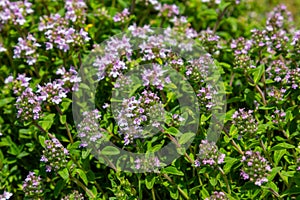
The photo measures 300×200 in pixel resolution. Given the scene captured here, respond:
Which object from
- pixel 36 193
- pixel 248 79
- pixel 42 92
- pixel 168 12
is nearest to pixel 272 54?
pixel 248 79

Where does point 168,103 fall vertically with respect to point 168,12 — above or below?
below

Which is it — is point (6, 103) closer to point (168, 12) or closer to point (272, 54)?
point (168, 12)

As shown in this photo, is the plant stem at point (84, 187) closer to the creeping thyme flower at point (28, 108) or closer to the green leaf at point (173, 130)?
the creeping thyme flower at point (28, 108)

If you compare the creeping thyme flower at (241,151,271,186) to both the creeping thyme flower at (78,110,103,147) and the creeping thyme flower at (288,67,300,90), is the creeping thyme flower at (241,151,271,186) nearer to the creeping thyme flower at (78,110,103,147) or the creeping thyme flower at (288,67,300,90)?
the creeping thyme flower at (288,67,300,90)

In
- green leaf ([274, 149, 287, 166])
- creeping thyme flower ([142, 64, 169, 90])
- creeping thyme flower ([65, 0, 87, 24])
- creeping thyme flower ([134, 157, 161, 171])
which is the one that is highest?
creeping thyme flower ([65, 0, 87, 24])

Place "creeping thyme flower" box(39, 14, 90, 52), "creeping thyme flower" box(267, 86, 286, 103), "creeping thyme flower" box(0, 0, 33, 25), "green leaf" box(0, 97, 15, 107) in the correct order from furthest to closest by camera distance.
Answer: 1. "creeping thyme flower" box(0, 0, 33, 25)
2. "green leaf" box(0, 97, 15, 107)
3. "creeping thyme flower" box(39, 14, 90, 52)
4. "creeping thyme flower" box(267, 86, 286, 103)

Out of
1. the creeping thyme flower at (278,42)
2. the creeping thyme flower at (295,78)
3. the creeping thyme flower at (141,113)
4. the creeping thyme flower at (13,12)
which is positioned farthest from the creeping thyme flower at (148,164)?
the creeping thyme flower at (13,12)

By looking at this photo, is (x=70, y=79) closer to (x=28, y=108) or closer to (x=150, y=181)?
(x=28, y=108)

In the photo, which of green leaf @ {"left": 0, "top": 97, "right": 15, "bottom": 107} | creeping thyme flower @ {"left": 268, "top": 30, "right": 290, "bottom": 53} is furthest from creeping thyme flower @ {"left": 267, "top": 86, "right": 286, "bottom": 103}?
green leaf @ {"left": 0, "top": 97, "right": 15, "bottom": 107}
